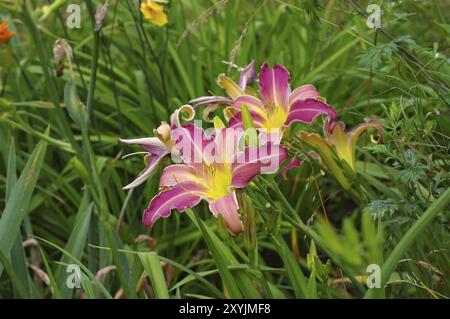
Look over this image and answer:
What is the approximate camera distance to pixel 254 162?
101 centimetres

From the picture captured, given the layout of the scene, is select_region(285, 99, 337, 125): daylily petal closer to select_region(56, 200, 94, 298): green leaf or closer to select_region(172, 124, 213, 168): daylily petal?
select_region(172, 124, 213, 168): daylily petal

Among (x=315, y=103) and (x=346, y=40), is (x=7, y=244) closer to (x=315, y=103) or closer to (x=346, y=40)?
(x=315, y=103)

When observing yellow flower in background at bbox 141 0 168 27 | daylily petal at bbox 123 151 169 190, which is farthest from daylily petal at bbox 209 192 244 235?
yellow flower in background at bbox 141 0 168 27

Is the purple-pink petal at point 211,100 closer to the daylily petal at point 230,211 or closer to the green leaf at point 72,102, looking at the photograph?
the daylily petal at point 230,211

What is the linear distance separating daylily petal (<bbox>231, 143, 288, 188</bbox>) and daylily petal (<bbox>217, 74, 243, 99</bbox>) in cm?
26

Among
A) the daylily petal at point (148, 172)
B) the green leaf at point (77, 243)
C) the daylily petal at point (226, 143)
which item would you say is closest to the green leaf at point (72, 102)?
the green leaf at point (77, 243)

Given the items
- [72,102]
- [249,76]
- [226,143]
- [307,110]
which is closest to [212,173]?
[226,143]

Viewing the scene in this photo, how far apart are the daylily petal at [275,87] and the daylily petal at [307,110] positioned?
0.07 feet

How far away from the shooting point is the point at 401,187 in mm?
1521

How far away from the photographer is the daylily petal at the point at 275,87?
1.21m

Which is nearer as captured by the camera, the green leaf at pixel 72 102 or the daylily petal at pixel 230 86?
the daylily petal at pixel 230 86
